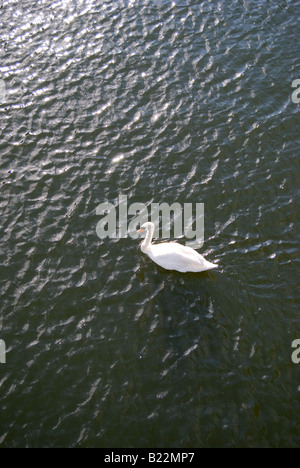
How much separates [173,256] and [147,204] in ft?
8.82

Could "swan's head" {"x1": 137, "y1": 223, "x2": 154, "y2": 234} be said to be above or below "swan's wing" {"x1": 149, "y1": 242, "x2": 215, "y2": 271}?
above

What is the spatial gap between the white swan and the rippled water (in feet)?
1.32

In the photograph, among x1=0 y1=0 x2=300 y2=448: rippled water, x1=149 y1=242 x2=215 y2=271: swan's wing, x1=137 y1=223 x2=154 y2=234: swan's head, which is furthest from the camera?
x1=137 y1=223 x2=154 y2=234: swan's head

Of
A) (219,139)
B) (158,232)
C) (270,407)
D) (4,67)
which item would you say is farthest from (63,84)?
(270,407)

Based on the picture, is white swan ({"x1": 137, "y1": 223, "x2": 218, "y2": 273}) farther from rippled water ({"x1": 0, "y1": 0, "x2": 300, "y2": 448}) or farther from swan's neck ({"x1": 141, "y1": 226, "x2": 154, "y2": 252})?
rippled water ({"x1": 0, "y1": 0, "x2": 300, "y2": 448})

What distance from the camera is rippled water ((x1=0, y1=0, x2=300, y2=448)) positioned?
12969mm

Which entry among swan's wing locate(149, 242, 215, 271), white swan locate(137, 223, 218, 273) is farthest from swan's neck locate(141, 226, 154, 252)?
swan's wing locate(149, 242, 215, 271)

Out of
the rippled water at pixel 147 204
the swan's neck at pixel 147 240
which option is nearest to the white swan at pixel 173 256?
the swan's neck at pixel 147 240

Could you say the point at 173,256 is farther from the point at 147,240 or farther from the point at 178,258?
the point at 147,240

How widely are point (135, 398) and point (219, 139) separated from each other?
1009 centimetres

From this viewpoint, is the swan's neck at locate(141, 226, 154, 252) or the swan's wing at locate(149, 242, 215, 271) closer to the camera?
the swan's wing at locate(149, 242, 215, 271)

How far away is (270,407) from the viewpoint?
42.4ft

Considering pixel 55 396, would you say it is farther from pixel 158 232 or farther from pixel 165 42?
pixel 165 42

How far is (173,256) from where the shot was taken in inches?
610
